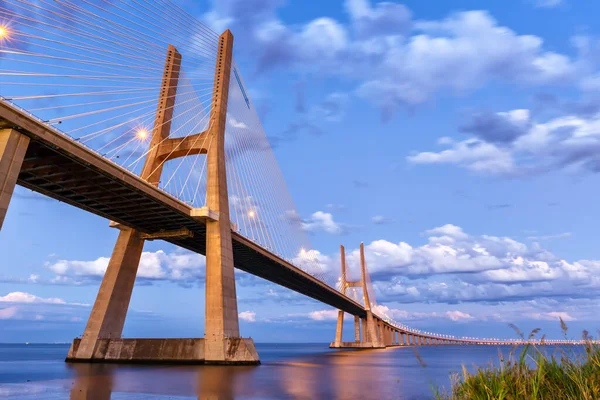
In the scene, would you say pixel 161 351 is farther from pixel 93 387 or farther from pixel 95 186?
pixel 93 387

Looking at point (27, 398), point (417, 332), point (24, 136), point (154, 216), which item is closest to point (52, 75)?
point (24, 136)

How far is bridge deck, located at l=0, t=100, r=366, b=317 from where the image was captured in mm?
22973

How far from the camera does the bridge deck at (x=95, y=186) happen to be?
2297cm

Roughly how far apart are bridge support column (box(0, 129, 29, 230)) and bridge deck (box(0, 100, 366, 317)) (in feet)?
1.52

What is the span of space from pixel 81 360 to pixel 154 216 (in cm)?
1182

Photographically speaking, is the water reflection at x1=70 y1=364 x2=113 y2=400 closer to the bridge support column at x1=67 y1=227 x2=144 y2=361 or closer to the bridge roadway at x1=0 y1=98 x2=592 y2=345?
the bridge support column at x1=67 y1=227 x2=144 y2=361

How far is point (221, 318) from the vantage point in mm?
33844

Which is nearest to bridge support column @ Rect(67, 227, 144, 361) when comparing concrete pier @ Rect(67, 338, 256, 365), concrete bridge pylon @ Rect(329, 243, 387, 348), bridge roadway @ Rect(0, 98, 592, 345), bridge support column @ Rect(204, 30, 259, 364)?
concrete pier @ Rect(67, 338, 256, 365)

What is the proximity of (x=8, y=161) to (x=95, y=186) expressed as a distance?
8.74 meters

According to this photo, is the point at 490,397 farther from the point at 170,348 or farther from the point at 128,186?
the point at 170,348

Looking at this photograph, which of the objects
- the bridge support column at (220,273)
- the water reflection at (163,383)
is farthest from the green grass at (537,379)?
the bridge support column at (220,273)

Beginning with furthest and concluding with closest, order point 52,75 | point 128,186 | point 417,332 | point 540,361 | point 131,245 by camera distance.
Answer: point 417,332, point 131,245, point 128,186, point 52,75, point 540,361

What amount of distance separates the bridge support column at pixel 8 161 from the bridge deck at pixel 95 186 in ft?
1.52

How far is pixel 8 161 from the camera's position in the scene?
2081 centimetres
